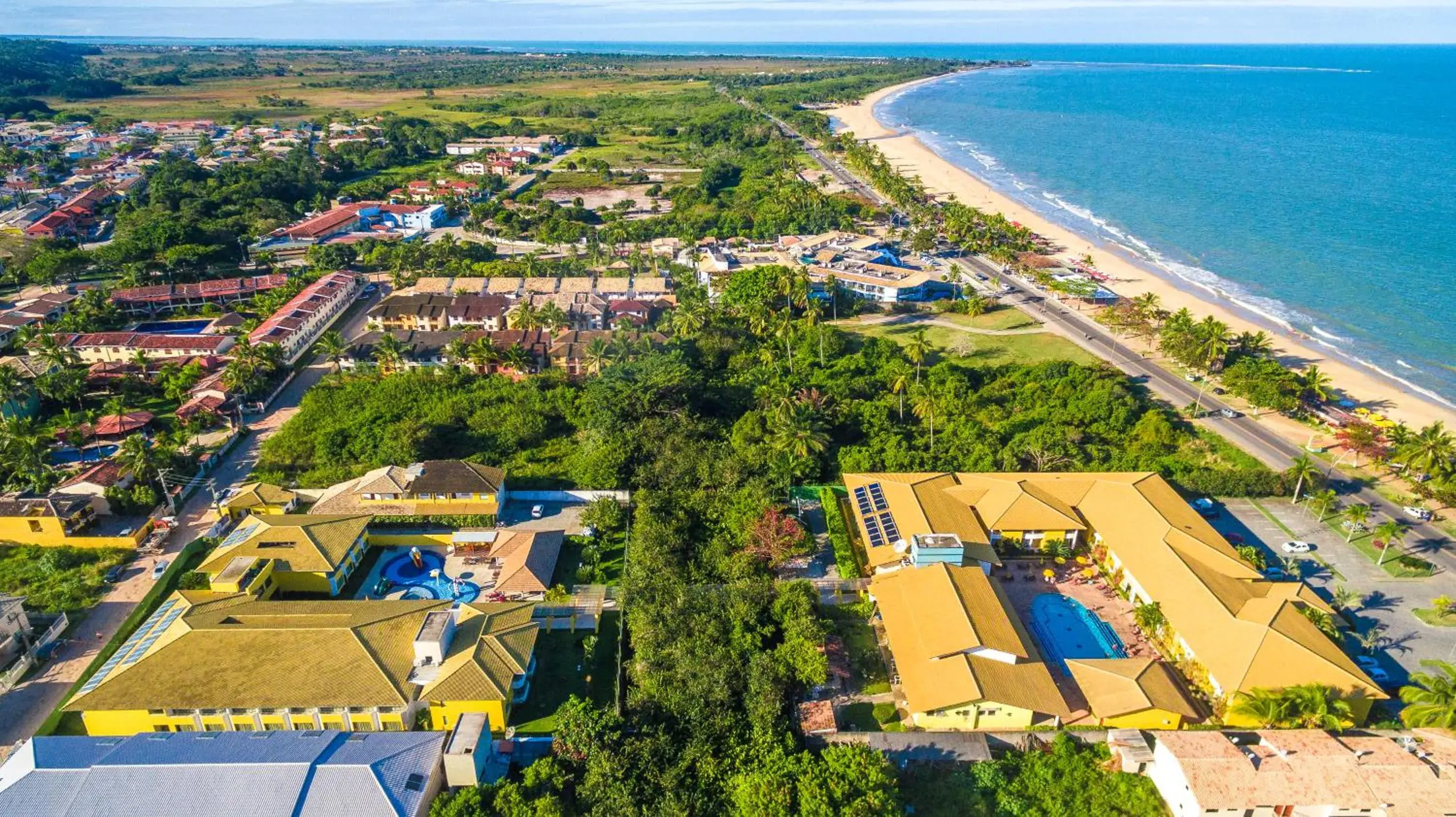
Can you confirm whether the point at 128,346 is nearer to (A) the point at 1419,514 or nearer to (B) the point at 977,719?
(B) the point at 977,719

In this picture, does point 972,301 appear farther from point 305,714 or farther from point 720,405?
point 305,714

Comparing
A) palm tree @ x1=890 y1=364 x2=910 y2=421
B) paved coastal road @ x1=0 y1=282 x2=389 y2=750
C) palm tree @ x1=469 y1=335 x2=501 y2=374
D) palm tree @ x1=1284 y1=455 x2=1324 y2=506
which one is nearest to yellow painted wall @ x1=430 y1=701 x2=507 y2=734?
paved coastal road @ x1=0 y1=282 x2=389 y2=750

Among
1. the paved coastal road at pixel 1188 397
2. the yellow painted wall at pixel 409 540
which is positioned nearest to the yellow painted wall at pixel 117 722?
the yellow painted wall at pixel 409 540

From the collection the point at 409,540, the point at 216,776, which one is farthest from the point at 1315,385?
the point at 216,776

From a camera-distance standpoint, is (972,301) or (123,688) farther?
(972,301)

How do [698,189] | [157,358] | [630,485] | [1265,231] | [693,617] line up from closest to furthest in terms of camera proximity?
1. [693,617]
2. [630,485]
3. [157,358]
4. [1265,231]
5. [698,189]

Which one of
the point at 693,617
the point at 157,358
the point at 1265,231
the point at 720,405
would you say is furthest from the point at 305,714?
the point at 1265,231

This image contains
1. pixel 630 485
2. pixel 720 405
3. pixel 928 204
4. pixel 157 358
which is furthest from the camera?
pixel 928 204
